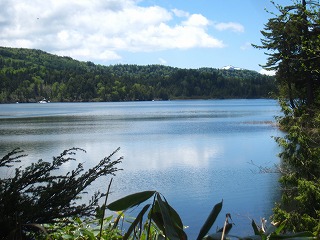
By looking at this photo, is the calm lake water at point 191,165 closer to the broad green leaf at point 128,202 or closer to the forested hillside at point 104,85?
the broad green leaf at point 128,202

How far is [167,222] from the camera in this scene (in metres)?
1.20

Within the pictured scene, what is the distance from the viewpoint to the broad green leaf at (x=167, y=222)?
1.18 metres

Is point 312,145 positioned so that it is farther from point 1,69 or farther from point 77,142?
point 1,69

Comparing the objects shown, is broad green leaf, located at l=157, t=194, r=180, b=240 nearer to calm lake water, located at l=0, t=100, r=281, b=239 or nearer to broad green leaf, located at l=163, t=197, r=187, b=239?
broad green leaf, located at l=163, t=197, r=187, b=239

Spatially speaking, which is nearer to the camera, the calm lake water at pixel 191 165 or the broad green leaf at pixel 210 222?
the broad green leaf at pixel 210 222

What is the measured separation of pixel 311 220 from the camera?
10008 mm

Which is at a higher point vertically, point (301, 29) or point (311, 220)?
point (301, 29)

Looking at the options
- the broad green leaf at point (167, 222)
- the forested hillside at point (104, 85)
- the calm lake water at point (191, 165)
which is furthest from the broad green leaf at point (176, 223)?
the forested hillside at point (104, 85)

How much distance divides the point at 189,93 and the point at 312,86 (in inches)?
5860

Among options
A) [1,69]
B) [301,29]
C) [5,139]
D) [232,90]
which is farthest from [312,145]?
[1,69]

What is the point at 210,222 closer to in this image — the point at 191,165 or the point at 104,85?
the point at 191,165

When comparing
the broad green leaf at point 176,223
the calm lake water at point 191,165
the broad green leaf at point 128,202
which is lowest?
the calm lake water at point 191,165

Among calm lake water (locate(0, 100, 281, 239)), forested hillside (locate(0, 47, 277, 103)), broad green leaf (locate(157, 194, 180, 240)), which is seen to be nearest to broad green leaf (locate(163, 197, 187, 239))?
broad green leaf (locate(157, 194, 180, 240))

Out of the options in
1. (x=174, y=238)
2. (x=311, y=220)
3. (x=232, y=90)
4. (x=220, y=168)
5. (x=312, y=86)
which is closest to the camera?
(x=174, y=238)
